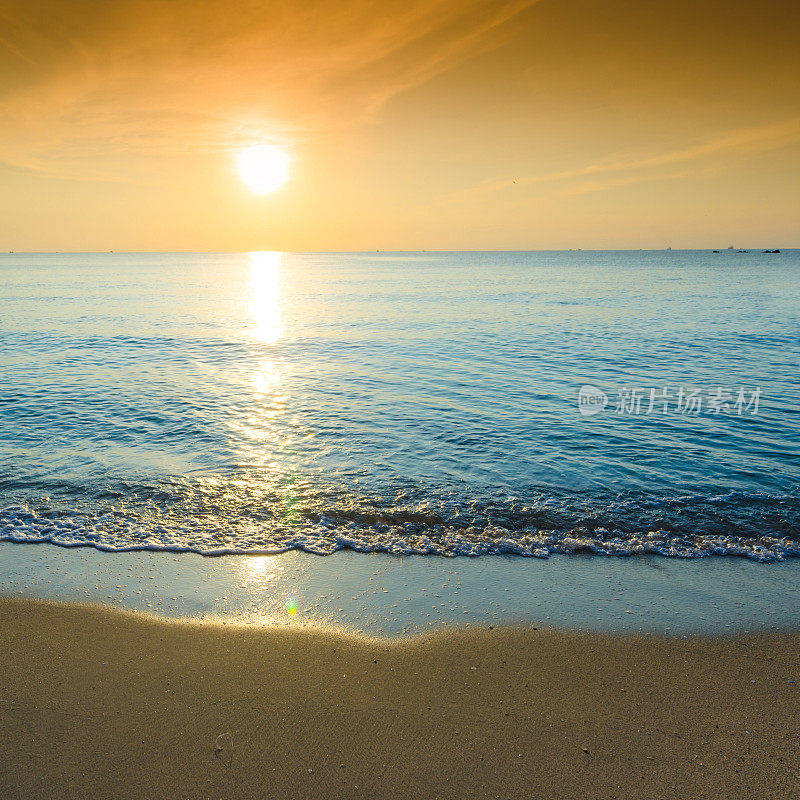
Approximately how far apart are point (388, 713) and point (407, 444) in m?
9.01

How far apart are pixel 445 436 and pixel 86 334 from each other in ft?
98.7

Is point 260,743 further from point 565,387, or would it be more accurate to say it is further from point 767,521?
point 565,387

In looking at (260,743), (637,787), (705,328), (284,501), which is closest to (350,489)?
(284,501)

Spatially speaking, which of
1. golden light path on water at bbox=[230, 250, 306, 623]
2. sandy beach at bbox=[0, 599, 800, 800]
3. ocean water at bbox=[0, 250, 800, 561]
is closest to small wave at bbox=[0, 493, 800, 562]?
ocean water at bbox=[0, 250, 800, 561]

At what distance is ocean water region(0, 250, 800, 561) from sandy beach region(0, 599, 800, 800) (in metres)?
2.55

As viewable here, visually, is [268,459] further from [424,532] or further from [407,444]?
[424,532]

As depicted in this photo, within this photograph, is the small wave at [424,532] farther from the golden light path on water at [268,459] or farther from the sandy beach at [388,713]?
the sandy beach at [388,713]

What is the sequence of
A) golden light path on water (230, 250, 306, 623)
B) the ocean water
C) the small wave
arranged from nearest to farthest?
golden light path on water (230, 250, 306, 623) → the small wave → the ocean water

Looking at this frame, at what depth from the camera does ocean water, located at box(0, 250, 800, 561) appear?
9469 mm

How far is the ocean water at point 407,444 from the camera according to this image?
31.1 feet

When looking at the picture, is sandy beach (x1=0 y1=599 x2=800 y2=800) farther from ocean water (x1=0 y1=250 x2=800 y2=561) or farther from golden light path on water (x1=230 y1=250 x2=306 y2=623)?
ocean water (x1=0 y1=250 x2=800 y2=561)

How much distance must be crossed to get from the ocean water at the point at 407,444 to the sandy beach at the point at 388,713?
255 cm

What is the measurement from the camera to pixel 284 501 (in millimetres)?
10617

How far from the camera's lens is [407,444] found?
14031mm
